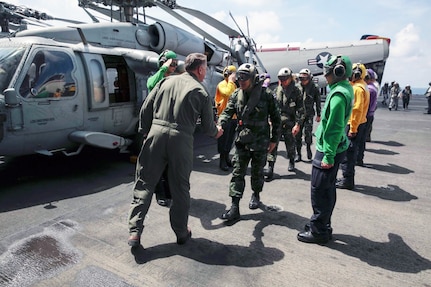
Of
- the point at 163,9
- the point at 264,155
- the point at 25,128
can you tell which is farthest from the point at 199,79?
the point at 163,9

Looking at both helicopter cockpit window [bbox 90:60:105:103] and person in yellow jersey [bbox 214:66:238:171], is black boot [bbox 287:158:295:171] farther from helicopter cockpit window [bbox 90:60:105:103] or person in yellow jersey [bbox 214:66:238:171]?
helicopter cockpit window [bbox 90:60:105:103]

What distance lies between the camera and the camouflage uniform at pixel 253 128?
12.6 feet

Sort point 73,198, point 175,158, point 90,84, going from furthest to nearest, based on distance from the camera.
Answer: point 90,84 < point 73,198 < point 175,158

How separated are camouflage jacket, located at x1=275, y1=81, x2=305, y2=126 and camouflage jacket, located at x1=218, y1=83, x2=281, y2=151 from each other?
1973mm

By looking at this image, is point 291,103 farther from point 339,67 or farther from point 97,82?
point 97,82

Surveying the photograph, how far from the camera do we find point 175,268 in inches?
111

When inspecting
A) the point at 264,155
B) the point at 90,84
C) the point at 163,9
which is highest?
the point at 163,9

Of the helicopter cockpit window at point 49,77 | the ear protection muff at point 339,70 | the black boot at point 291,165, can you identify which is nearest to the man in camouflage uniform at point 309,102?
the black boot at point 291,165

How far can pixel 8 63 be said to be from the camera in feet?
15.2

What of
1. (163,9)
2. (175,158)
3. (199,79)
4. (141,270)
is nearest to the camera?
(141,270)

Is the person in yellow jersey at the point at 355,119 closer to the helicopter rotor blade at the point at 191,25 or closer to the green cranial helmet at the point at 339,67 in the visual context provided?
the green cranial helmet at the point at 339,67

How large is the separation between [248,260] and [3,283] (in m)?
2.05

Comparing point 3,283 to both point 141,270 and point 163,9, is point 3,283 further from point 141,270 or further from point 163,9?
point 163,9

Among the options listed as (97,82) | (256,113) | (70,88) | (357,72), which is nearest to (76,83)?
(70,88)
